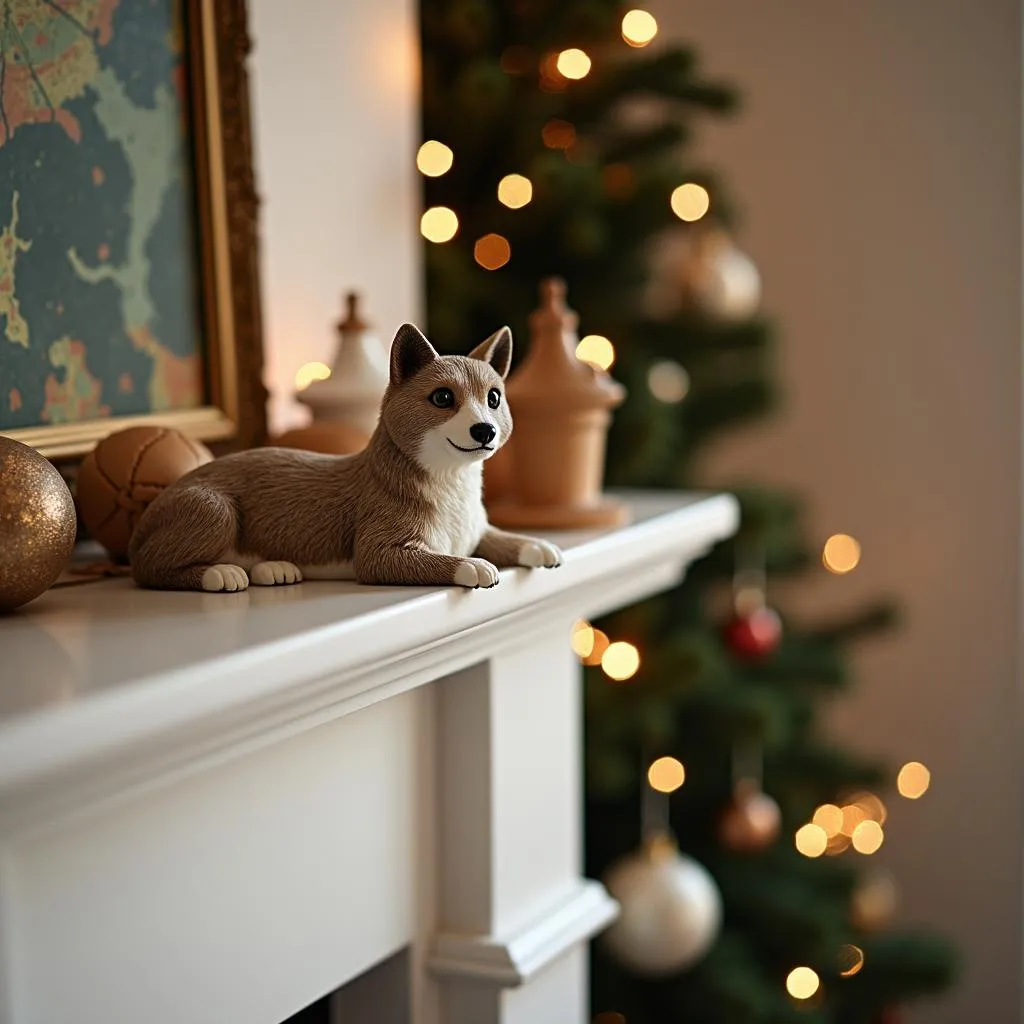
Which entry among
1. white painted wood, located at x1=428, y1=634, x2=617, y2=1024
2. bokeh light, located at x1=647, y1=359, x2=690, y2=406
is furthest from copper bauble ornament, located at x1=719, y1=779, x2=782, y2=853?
white painted wood, located at x1=428, y1=634, x2=617, y2=1024

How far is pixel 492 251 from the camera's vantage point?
173 centimetres

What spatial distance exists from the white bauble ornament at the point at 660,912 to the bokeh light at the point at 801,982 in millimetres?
191

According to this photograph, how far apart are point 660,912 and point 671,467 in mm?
550

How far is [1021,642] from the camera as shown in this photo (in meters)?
2.15

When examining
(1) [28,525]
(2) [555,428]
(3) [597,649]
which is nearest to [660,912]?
(3) [597,649]

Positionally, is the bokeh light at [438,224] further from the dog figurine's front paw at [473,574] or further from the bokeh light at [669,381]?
the dog figurine's front paw at [473,574]

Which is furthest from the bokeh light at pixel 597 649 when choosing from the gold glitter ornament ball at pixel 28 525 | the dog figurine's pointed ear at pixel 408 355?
the gold glitter ornament ball at pixel 28 525

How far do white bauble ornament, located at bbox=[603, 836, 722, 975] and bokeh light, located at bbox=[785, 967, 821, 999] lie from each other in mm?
191

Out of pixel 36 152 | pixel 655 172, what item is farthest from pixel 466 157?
pixel 36 152

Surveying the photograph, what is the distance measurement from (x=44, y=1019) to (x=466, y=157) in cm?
120

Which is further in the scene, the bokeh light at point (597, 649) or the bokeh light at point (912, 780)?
the bokeh light at point (912, 780)

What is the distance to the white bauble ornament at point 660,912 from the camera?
66.5 inches

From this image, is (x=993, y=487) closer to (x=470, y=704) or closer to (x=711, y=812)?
(x=711, y=812)

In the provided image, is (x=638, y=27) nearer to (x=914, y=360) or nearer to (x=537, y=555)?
(x=914, y=360)
